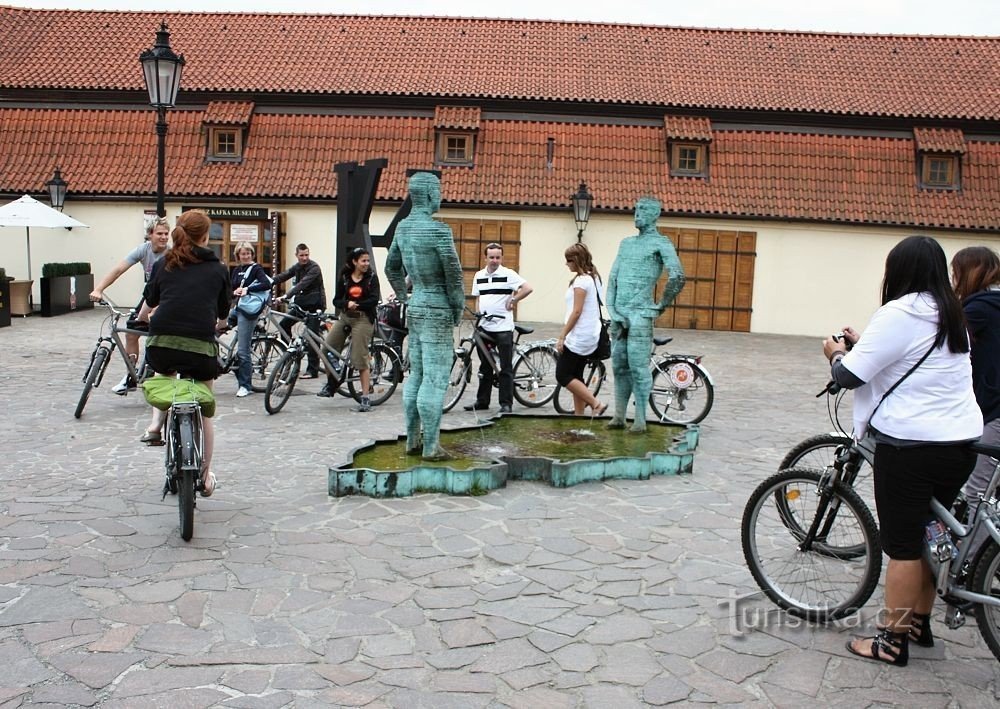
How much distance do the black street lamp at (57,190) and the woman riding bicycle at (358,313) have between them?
15.0 meters

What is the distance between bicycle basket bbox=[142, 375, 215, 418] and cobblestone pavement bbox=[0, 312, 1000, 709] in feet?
2.49

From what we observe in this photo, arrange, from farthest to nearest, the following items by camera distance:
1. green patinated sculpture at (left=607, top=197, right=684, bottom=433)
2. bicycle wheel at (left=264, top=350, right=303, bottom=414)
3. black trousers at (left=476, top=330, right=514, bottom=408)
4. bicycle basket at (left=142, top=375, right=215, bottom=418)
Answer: black trousers at (left=476, top=330, right=514, bottom=408) → bicycle wheel at (left=264, top=350, right=303, bottom=414) → green patinated sculpture at (left=607, top=197, right=684, bottom=433) → bicycle basket at (left=142, top=375, right=215, bottom=418)

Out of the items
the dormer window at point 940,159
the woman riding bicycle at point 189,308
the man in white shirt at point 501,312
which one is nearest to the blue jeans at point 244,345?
the man in white shirt at point 501,312

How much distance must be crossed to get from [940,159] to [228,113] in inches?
685

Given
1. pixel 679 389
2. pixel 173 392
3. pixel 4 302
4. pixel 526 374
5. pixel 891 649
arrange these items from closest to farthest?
pixel 891 649 < pixel 173 392 < pixel 679 389 < pixel 526 374 < pixel 4 302

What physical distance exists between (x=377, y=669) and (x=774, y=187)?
857 inches

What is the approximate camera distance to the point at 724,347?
2008 cm

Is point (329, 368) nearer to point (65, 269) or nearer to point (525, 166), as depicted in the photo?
point (65, 269)

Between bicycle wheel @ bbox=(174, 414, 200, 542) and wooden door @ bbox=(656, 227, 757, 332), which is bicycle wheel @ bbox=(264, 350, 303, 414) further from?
wooden door @ bbox=(656, 227, 757, 332)

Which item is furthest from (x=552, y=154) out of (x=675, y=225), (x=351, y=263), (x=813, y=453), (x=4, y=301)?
(x=813, y=453)

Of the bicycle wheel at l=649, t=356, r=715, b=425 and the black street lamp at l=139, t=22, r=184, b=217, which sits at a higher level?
the black street lamp at l=139, t=22, r=184, b=217

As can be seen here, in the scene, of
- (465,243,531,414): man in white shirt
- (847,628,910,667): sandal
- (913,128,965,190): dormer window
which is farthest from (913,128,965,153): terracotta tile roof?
(847,628,910,667): sandal

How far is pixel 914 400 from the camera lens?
4191 mm

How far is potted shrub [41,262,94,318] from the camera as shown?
69.3 feet
